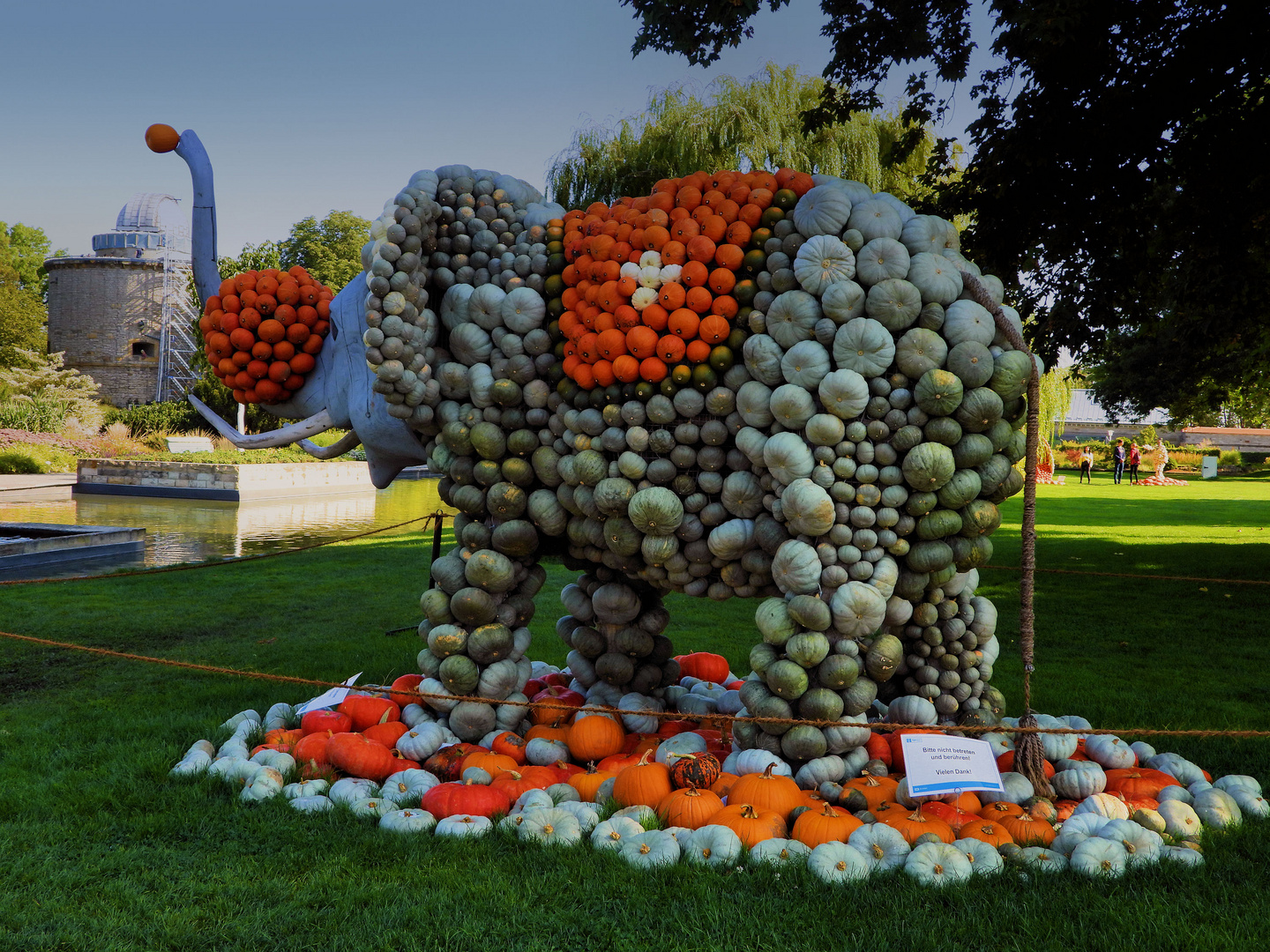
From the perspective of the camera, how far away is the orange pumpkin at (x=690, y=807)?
124 inches

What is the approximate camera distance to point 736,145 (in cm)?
1468

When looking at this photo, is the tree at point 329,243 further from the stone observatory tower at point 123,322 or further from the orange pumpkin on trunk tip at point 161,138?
the orange pumpkin on trunk tip at point 161,138

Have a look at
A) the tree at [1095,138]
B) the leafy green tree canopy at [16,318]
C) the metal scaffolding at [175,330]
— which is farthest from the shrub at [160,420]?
the tree at [1095,138]

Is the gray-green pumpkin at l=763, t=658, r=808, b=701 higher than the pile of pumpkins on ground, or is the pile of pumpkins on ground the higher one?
the gray-green pumpkin at l=763, t=658, r=808, b=701

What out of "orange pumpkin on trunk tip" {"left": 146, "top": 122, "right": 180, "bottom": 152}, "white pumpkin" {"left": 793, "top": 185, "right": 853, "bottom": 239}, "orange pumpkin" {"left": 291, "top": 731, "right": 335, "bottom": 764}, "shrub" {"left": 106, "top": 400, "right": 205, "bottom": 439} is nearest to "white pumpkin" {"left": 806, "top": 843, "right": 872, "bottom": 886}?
"orange pumpkin" {"left": 291, "top": 731, "right": 335, "bottom": 764}

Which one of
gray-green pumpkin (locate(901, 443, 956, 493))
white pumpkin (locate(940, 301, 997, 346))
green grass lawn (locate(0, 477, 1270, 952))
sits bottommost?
green grass lawn (locate(0, 477, 1270, 952))

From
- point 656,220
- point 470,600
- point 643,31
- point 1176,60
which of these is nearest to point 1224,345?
A: point 1176,60

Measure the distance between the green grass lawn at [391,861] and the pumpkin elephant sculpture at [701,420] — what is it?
36.8 inches

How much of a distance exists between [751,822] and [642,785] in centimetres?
48

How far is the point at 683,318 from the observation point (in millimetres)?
3525

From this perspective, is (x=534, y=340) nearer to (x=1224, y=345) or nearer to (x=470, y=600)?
(x=470, y=600)

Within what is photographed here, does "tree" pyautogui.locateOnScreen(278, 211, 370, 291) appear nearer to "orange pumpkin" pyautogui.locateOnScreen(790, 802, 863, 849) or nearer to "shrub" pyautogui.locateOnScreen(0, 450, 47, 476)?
"shrub" pyautogui.locateOnScreen(0, 450, 47, 476)

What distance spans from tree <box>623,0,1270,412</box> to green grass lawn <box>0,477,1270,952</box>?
2861 mm

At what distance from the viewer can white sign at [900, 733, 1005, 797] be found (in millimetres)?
3137
